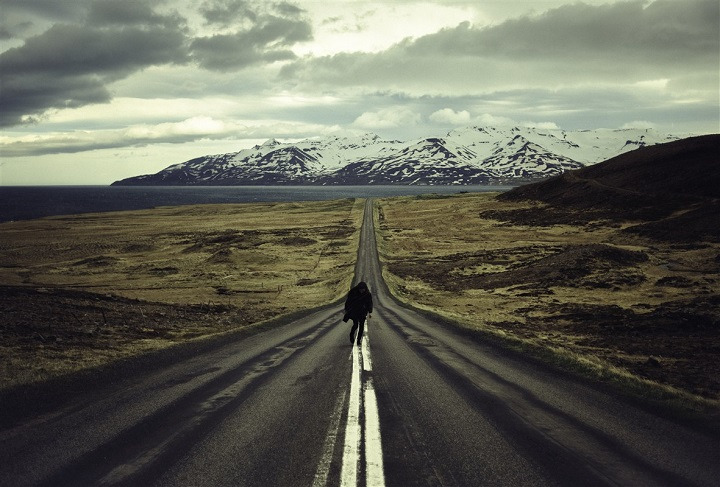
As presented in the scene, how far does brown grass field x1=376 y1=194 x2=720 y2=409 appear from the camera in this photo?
1484cm

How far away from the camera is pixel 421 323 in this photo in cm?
2225

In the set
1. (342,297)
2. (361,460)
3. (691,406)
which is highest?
(361,460)

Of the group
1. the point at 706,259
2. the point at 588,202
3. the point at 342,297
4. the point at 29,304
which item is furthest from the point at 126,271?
the point at 588,202

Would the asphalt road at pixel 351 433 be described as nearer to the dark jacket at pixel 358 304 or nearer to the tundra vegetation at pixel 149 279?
the dark jacket at pixel 358 304

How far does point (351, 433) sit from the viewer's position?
261 inches

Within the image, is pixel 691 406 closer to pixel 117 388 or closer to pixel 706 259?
pixel 117 388

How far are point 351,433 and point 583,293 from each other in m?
34.6

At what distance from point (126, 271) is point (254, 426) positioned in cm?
5607

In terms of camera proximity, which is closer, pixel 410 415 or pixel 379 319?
pixel 410 415

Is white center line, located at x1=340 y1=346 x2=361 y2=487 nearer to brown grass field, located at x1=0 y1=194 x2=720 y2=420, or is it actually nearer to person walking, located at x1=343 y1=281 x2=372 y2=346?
person walking, located at x1=343 y1=281 x2=372 y2=346

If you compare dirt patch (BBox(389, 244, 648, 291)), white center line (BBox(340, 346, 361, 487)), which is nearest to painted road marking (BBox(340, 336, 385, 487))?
white center line (BBox(340, 346, 361, 487))

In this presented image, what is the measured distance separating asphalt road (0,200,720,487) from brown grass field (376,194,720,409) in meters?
2.98

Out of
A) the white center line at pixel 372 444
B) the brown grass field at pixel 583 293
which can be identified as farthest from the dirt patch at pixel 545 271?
the white center line at pixel 372 444

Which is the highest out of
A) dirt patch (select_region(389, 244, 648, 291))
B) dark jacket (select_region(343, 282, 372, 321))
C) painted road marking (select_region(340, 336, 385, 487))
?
dark jacket (select_region(343, 282, 372, 321))
